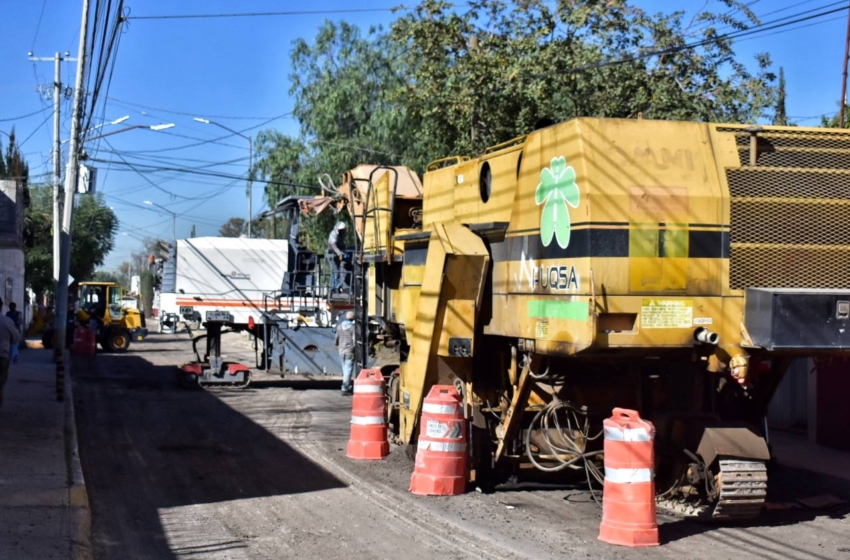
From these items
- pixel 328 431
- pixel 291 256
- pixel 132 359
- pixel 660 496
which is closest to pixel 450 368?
pixel 660 496

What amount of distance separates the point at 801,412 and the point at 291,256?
1128 centimetres

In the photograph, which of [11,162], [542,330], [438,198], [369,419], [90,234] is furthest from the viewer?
[90,234]

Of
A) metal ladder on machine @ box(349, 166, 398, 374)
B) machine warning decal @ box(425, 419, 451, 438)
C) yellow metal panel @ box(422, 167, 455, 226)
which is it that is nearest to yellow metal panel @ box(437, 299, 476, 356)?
machine warning decal @ box(425, 419, 451, 438)

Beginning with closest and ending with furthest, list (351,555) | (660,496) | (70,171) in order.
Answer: (351,555) < (660,496) < (70,171)

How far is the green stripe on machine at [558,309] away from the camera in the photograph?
8055 millimetres

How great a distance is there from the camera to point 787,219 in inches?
332

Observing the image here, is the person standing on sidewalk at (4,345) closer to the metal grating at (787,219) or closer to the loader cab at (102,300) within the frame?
the metal grating at (787,219)

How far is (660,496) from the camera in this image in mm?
9211

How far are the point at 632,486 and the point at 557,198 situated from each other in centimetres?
250

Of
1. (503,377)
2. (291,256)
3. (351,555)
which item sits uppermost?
(291,256)

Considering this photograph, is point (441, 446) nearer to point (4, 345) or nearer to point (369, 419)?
point (369, 419)

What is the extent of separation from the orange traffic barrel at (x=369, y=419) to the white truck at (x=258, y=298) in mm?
8025

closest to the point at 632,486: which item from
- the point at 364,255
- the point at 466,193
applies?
the point at 466,193

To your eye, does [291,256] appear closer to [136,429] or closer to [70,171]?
[70,171]
